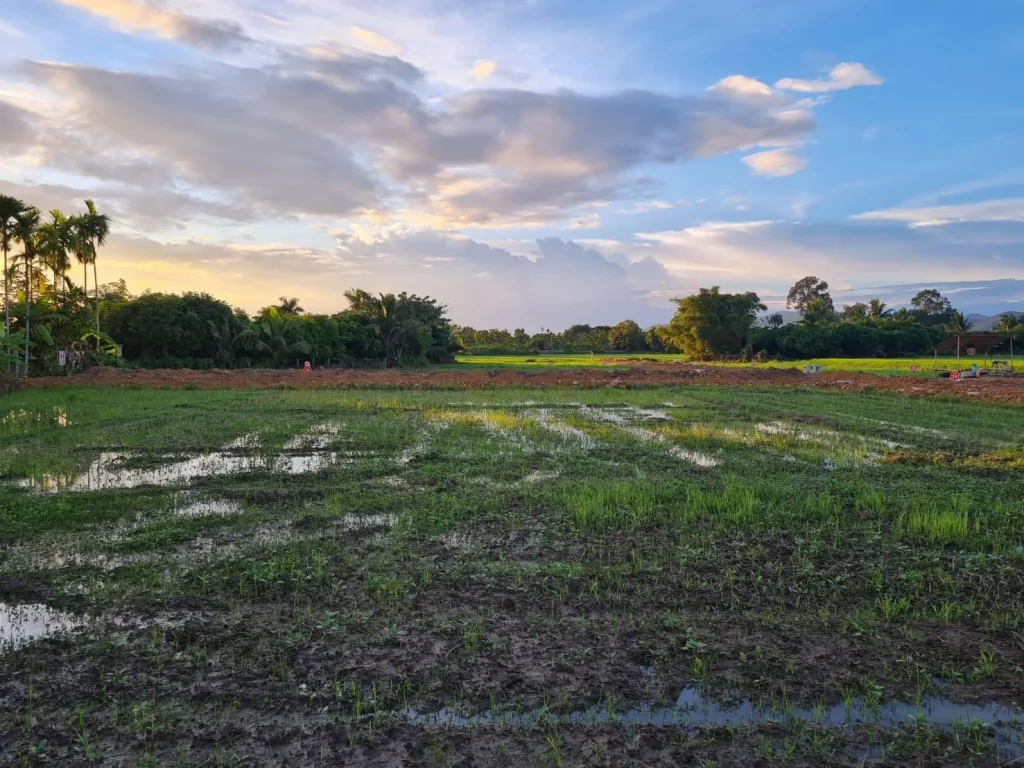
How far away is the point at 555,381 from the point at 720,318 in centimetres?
3214

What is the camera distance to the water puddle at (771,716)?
10.1ft

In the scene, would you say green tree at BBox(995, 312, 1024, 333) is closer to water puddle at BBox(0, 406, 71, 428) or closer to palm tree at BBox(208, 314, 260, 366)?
palm tree at BBox(208, 314, 260, 366)

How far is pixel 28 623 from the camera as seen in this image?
404 cm

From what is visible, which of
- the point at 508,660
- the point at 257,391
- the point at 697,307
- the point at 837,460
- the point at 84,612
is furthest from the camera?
the point at 697,307

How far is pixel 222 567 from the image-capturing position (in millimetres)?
4980

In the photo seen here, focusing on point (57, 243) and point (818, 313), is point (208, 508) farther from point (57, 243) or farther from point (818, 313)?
point (818, 313)

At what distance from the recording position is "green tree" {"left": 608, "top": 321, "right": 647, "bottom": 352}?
72000mm

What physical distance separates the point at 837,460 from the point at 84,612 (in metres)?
9.49

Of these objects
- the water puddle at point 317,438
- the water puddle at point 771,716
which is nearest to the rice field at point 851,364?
the water puddle at point 317,438

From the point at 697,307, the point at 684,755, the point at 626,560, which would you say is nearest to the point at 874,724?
the point at 684,755

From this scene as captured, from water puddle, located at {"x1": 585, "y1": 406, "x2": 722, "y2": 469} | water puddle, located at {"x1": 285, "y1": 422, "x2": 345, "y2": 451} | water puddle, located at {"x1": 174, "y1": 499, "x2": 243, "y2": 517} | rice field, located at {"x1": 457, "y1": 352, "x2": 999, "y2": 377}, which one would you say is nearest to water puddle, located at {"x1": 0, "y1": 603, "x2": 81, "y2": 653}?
water puddle, located at {"x1": 174, "y1": 499, "x2": 243, "y2": 517}

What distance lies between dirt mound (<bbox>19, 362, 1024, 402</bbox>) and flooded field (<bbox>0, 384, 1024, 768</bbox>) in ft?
45.1

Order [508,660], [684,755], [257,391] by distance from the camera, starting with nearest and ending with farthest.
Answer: [684,755] < [508,660] < [257,391]

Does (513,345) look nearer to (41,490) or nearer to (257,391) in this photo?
(257,391)
